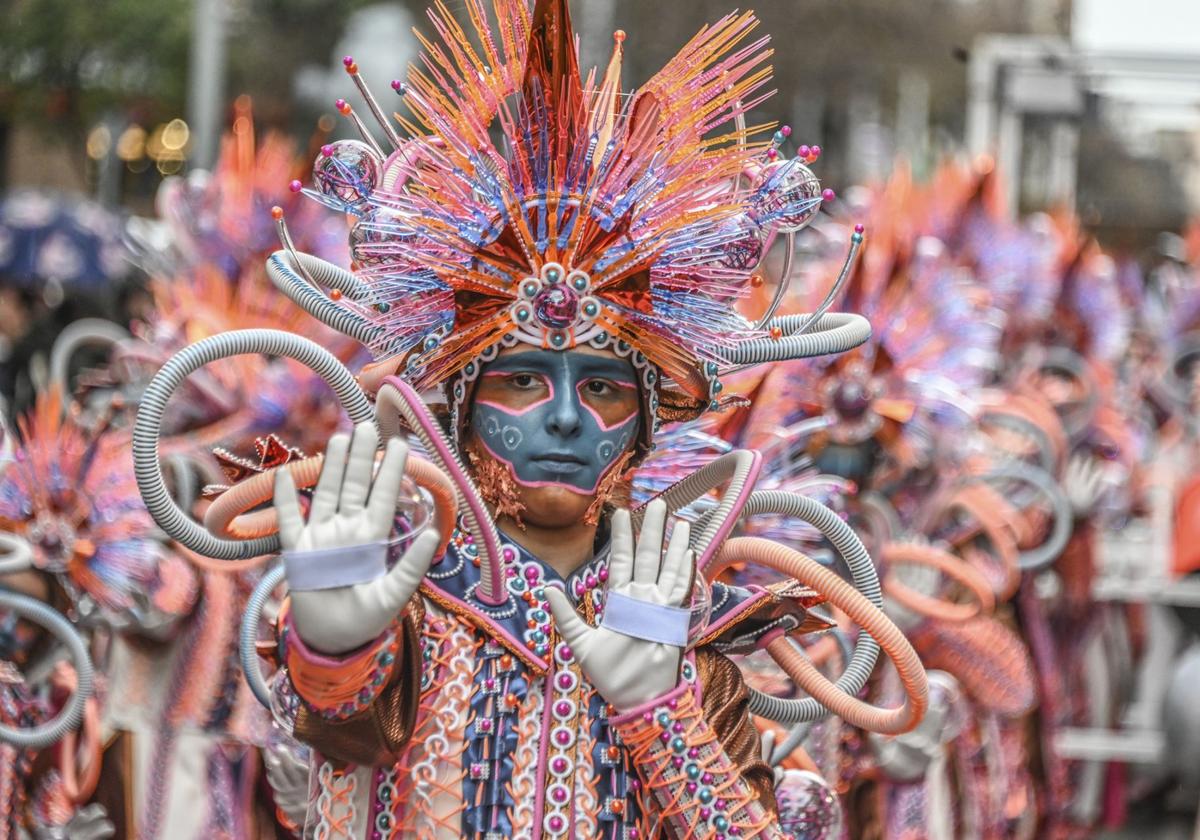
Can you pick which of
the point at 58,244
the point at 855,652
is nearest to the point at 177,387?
the point at 855,652

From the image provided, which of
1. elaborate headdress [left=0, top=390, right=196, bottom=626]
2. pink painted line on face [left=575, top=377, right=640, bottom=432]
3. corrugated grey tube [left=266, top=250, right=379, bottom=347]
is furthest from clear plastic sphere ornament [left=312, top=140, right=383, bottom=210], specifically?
elaborate headdress [left=0, top=390, right=196, bottom=626]

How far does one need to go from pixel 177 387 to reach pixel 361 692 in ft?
1.69

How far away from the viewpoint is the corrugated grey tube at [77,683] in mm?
4352

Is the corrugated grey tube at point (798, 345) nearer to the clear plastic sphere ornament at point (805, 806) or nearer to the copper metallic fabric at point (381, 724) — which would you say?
the copper metallic fabric at point (381, 724)

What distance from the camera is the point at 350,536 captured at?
9.07ft

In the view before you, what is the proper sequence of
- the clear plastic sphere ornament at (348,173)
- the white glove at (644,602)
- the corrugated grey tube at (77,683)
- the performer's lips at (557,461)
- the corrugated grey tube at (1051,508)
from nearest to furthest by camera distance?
the white glove at (644,602) < the performer's lips at (557,461) < the clear plastic sphere ornament at (348,173) < the corrugated grey tube at (77,683) < the corrugated grey tube at (1051,508)

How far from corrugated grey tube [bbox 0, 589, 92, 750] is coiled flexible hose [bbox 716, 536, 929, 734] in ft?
5.15

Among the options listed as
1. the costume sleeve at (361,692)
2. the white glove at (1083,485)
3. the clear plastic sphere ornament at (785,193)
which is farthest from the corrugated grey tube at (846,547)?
the white glove at (1083,485)

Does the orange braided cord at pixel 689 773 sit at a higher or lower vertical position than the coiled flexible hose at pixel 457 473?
lower

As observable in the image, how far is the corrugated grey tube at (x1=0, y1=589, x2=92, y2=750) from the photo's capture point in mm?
4352

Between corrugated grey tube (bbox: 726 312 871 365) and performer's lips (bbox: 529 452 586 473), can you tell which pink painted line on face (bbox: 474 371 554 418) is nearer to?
performer's lips (bbox: 529 452 586 473)

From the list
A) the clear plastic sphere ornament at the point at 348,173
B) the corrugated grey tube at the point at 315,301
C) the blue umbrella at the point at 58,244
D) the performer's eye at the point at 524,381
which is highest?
the clear plastic sphere ornament at the point at 348,173

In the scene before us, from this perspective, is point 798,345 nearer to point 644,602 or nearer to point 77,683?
point 644,602

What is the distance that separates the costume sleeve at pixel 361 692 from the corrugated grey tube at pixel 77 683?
140 centimetres
